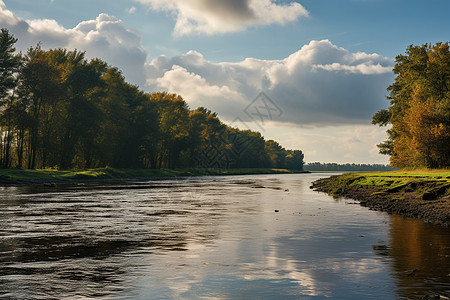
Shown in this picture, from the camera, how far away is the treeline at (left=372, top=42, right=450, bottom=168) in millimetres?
64500

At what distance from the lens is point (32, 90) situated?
87625mm

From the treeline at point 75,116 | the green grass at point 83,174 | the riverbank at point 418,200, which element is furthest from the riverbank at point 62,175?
the riverbank at point 418,200

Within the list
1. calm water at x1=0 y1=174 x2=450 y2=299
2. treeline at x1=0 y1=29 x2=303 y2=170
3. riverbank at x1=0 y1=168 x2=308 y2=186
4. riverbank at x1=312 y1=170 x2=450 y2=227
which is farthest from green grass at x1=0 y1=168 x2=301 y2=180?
riverbank at x1=312 y1=170 x2=450 y2=227

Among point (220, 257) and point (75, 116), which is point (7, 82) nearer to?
point (75, 116)

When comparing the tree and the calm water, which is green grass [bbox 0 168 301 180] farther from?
the calm water

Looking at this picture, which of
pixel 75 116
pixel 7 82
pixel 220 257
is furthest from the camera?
pixel 75 116

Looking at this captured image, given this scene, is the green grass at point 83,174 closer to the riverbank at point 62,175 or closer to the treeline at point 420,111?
the riverbank at point 62,175

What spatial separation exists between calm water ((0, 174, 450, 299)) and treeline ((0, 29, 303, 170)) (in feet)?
211

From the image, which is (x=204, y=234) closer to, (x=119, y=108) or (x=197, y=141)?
(x=119, y=108)

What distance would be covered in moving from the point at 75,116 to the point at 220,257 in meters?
91.6

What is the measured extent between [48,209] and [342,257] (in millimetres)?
23290

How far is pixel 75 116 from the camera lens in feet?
329

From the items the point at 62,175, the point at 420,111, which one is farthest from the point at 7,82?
the point at 420,111

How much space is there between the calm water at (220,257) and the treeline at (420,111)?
4169 centimetres
